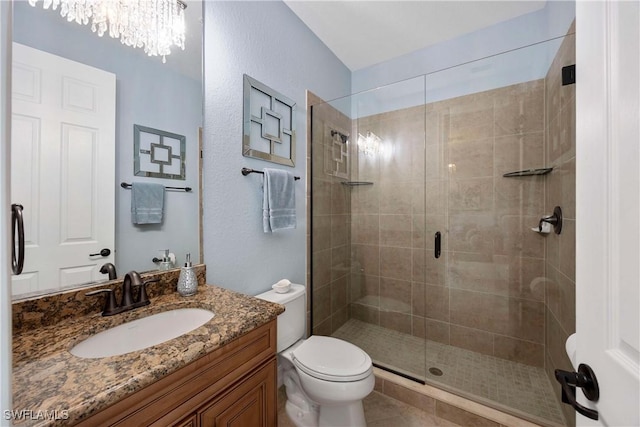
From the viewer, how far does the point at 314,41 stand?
6.81 feet

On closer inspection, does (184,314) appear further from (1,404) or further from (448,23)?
(448,23)

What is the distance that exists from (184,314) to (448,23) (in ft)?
8.72

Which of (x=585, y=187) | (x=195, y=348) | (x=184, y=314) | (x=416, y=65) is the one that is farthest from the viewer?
(x=416, y=65)

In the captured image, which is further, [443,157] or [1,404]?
[443,157]

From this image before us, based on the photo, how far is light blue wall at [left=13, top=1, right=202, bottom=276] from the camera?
0.84m

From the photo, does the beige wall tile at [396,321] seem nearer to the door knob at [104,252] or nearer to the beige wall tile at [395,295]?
the beige wall tile at [395,295]

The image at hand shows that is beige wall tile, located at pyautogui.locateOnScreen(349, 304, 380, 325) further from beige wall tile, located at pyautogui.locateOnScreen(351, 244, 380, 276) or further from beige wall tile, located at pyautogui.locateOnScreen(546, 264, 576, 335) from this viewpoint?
beige wall tile, located at pyautogui.locateOnScreen(546, 264, 576, 335)

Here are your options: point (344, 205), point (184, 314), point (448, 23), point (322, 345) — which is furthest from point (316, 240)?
point (448, 23)

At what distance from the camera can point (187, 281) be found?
113cm

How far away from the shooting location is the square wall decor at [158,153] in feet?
3.43

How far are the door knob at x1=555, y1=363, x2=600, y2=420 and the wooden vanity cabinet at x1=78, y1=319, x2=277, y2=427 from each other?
86 cm

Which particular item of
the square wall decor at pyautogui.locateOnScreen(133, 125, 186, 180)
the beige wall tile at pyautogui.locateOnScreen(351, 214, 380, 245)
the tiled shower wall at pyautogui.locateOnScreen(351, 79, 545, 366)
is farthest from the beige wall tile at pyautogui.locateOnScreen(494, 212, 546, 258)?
the square wall decor at pyautogui.locateOnScreen(133, 125, 186, 180)

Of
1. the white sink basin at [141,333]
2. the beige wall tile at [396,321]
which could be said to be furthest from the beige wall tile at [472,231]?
the white sink basin at [141,333]

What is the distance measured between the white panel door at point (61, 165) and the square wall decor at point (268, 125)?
0.66 meters
